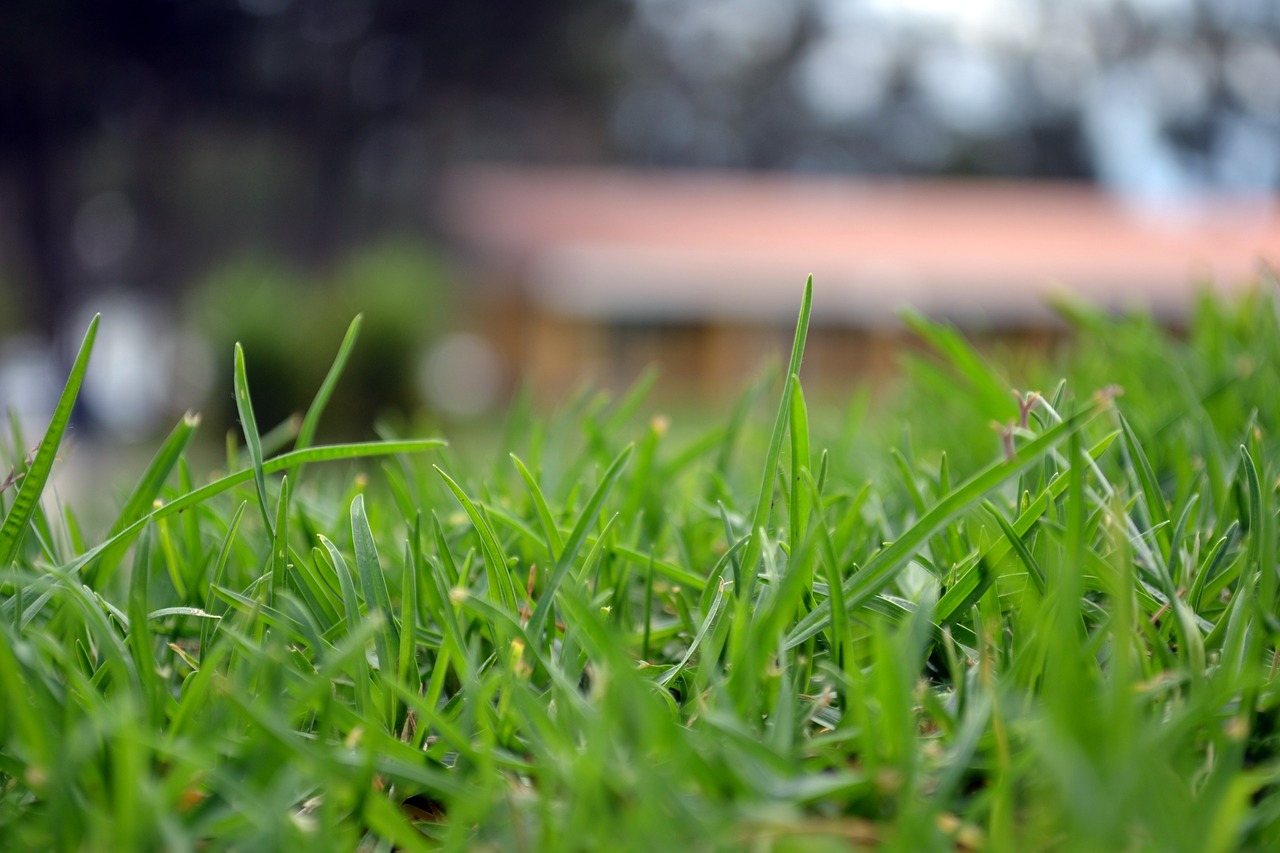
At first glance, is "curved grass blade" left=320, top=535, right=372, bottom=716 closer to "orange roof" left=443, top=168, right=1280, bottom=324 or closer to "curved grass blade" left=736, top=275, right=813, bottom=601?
"curved grass blade" left=736, top=275, right=813, bottom=601

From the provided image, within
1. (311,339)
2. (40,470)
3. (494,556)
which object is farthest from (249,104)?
(494,556)

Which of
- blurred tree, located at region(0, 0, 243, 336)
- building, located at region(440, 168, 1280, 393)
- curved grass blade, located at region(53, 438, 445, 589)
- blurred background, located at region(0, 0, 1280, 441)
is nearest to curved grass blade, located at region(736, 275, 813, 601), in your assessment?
curved grass blade, located at region(53, 438, 445, 589)

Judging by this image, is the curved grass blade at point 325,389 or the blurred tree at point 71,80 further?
the blurred tree at point 71,80

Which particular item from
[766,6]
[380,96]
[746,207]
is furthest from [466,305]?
[766,6]

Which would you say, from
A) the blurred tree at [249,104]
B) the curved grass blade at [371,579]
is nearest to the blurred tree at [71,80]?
the blurred tree at [249,104]

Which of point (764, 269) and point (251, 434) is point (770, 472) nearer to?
point (251, 434)

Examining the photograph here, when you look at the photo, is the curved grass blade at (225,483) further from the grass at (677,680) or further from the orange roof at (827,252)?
the orange roof at (827,252)
